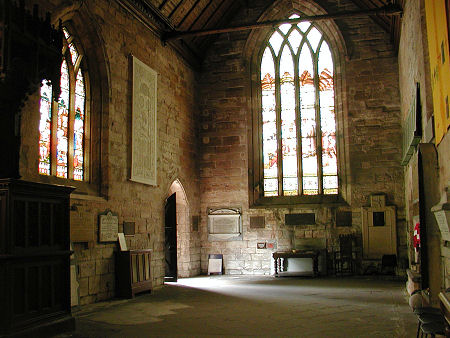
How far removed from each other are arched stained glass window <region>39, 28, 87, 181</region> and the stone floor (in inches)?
79.1

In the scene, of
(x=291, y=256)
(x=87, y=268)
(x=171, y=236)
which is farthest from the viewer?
(x=291, y=256)

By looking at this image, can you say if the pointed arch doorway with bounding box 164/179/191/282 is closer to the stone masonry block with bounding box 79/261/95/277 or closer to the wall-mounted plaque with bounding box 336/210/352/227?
the stone masonry block with bounding box 79/261/95/277

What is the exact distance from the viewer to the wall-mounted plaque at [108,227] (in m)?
7.57

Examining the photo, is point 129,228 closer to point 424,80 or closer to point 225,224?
point 225,224

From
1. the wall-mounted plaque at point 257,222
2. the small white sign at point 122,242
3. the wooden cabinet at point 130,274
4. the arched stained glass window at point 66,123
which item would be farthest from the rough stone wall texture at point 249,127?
the arched stained glass window at point 66,123

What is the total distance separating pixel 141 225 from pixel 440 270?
5.13 metres

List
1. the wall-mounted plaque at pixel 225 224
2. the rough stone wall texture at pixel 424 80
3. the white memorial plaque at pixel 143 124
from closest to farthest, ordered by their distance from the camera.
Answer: the rough stone wall texture at pixel 424 80
the white memorial plaque at pixel 143 124
the wall-mounted plaque at pixel 225 224

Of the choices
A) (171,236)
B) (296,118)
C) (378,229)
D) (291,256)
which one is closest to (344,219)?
(378,229)

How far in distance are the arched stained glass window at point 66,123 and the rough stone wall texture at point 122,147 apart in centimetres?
24

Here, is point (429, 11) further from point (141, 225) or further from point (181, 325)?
point (141, 225)

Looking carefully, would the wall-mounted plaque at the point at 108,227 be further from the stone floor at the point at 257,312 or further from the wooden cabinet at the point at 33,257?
the wooden cabinet at the point at 33,257

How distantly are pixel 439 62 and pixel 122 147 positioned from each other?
17.3 ft

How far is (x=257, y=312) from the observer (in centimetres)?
624

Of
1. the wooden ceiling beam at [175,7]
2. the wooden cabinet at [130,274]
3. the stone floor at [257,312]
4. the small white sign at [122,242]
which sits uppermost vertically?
the wooden ceiling beam at [175,7]
